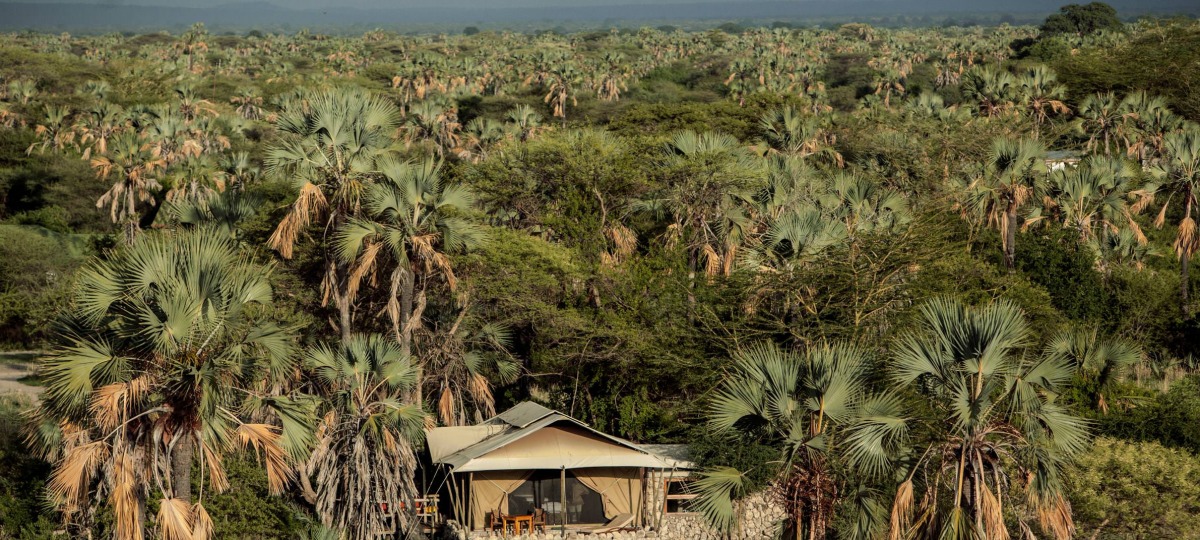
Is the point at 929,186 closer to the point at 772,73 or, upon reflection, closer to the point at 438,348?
the point at 438,348

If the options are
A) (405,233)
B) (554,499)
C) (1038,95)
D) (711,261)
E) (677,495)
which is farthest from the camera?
(1038,95)

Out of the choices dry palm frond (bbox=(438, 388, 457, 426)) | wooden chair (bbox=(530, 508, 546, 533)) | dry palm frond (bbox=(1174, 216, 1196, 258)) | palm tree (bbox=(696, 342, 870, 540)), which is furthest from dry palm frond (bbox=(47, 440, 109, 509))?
dry palm frond (bbox=(1174, 216, 1196, 258))

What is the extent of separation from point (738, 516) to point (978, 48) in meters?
107

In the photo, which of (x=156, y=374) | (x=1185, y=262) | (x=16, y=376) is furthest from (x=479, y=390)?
(x=1185, y=262)

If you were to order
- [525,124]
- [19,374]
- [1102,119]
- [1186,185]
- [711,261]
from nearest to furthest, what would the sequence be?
[711,261] → [19,374] → [1186,185] → [1102,119] → [525,124]

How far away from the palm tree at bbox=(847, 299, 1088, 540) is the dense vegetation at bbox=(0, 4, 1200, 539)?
0.13 ft

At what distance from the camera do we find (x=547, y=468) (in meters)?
21.4

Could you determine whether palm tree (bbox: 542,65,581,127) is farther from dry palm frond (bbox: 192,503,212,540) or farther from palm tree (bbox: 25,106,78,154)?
dry palm frond (bbox: 192,503,212,540)

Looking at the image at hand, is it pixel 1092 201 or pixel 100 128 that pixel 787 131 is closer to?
pixel 1092 201

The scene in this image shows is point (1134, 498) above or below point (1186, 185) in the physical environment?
below

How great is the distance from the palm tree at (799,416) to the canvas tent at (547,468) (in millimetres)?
7037

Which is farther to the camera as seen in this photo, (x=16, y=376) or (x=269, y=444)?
(x=16, y=376)

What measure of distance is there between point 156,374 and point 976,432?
8.47m

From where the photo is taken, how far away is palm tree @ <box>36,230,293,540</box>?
12.3 metres
